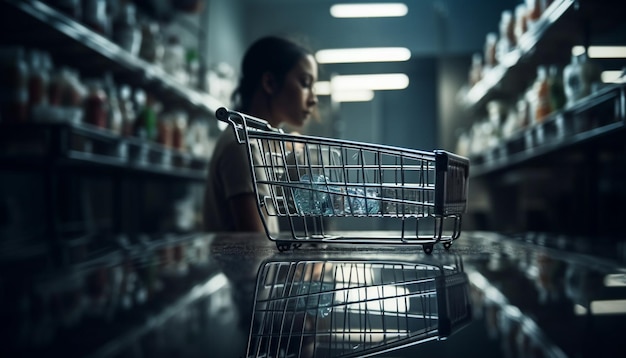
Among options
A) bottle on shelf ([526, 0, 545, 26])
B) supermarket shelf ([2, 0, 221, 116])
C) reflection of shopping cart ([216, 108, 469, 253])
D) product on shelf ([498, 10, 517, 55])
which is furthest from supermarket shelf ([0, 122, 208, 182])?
product on shelf ([498, 10, 517, 55])

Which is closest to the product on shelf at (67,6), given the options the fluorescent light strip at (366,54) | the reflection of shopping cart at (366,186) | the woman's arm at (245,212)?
the woman's arm at (245,212)

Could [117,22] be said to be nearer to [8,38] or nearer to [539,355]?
[8,38]

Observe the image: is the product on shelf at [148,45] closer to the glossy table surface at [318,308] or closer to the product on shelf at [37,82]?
the product on shelf at [37,82]

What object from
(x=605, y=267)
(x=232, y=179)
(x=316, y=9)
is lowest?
(x=605, y=267)

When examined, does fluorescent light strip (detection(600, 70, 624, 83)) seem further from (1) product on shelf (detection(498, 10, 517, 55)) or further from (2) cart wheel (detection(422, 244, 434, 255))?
(1) product on shelf (detection(498, 10, 517, 55))

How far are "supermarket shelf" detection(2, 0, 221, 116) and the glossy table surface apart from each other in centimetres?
129

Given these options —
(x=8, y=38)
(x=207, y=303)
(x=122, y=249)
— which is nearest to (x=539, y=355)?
(x=207, y=303)

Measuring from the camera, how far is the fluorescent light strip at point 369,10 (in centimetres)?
567

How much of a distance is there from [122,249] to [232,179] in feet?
1.54

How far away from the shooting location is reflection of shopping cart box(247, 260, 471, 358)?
0.95ft

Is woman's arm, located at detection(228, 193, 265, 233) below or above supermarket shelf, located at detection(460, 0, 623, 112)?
below

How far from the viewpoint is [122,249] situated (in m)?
0.97

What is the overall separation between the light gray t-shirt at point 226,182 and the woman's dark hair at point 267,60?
169 millimetres

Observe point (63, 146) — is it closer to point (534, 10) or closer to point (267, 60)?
point (267, 60)
